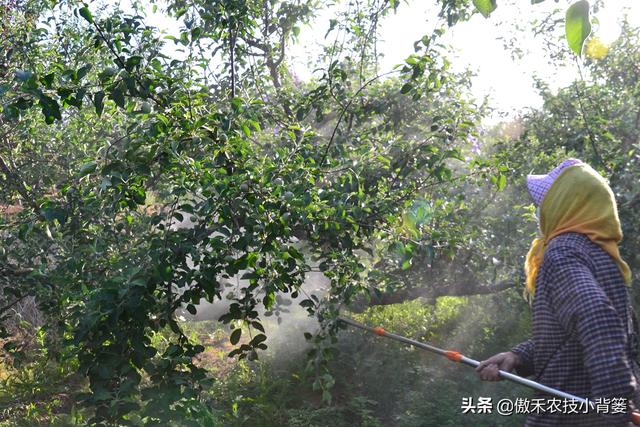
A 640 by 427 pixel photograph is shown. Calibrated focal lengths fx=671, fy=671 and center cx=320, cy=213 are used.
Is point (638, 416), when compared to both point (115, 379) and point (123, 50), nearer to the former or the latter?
point (115, 379)

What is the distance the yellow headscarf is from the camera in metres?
2.28

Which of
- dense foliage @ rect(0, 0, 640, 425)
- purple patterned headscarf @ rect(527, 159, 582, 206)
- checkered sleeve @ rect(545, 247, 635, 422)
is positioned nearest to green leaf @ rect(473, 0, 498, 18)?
dense foliage @ rect(0, 0, 640, 425)

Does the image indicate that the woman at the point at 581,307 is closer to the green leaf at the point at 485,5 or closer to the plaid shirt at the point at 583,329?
the plaid shirt at the point at 583,329

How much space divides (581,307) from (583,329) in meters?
0.07

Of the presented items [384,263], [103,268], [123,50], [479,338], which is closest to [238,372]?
[384,263]

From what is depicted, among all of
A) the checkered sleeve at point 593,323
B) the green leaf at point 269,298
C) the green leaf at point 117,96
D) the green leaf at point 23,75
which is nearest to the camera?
the checkered sleeve at point 593,323

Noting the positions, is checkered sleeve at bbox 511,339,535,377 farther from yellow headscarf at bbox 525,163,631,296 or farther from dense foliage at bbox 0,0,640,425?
dense foliage at bbox 0,0,640,425

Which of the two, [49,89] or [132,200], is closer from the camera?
[49,89]

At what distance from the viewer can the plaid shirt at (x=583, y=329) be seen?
6.72 ft

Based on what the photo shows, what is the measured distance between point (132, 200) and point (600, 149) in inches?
144

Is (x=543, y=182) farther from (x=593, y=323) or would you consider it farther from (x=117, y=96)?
(x=117, y=96)

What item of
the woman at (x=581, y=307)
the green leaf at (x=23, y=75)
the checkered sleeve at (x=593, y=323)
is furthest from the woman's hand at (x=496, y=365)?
the green leaf at (x=23, y=75)

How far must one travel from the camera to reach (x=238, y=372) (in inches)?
249

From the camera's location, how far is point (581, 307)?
2.11 m
